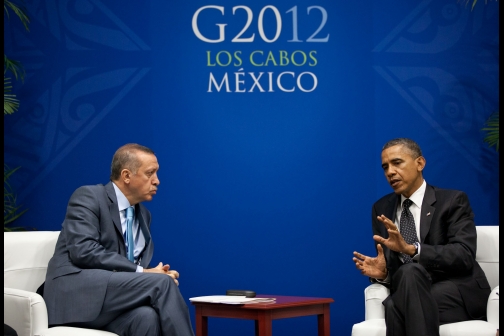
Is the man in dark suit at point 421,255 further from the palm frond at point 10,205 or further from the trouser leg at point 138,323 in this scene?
the palm frond at point 10,205

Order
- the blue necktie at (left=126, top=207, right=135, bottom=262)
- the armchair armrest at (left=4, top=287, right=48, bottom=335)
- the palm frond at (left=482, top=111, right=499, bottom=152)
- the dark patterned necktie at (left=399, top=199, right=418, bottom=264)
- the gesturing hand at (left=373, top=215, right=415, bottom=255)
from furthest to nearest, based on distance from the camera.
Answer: the palm frond at (left=482, top=111, right=499, bottom=152) < the dark patterned necktie at (left=399, top=199, right=418, bottom=264) < the blue necktie at (left=126, top=207, right=135, bottom=262) < the gesturing hand at (left=373, top=215, right=415, bottom=255) < the armchair armrest at (left=4, top=287, right=48, bottom=335)

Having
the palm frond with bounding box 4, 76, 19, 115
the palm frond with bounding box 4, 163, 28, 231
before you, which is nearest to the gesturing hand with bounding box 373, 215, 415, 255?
the palm frond with bounding box 4, 76, 19, 115

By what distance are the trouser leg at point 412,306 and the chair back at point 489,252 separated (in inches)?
27.5

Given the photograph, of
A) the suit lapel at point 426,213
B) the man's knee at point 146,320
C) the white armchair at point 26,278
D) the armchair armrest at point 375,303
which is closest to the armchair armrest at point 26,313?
the white armchair at point 26,278

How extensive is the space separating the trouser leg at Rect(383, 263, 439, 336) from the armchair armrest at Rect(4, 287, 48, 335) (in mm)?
1671

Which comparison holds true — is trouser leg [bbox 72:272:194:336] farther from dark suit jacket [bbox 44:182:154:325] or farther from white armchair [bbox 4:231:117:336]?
white armchair [bbox 4:231:117:336]

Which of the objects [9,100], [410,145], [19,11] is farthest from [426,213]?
[19,11]

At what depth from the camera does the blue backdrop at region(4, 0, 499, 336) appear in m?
5.41

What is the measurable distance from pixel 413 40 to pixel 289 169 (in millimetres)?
1367

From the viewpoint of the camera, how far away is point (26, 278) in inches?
154

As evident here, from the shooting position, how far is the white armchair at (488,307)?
133 inches

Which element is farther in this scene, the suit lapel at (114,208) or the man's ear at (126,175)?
the man's ear at (126,175)

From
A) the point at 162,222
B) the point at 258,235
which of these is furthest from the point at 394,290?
the point at 162,222

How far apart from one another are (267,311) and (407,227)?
0.98m
